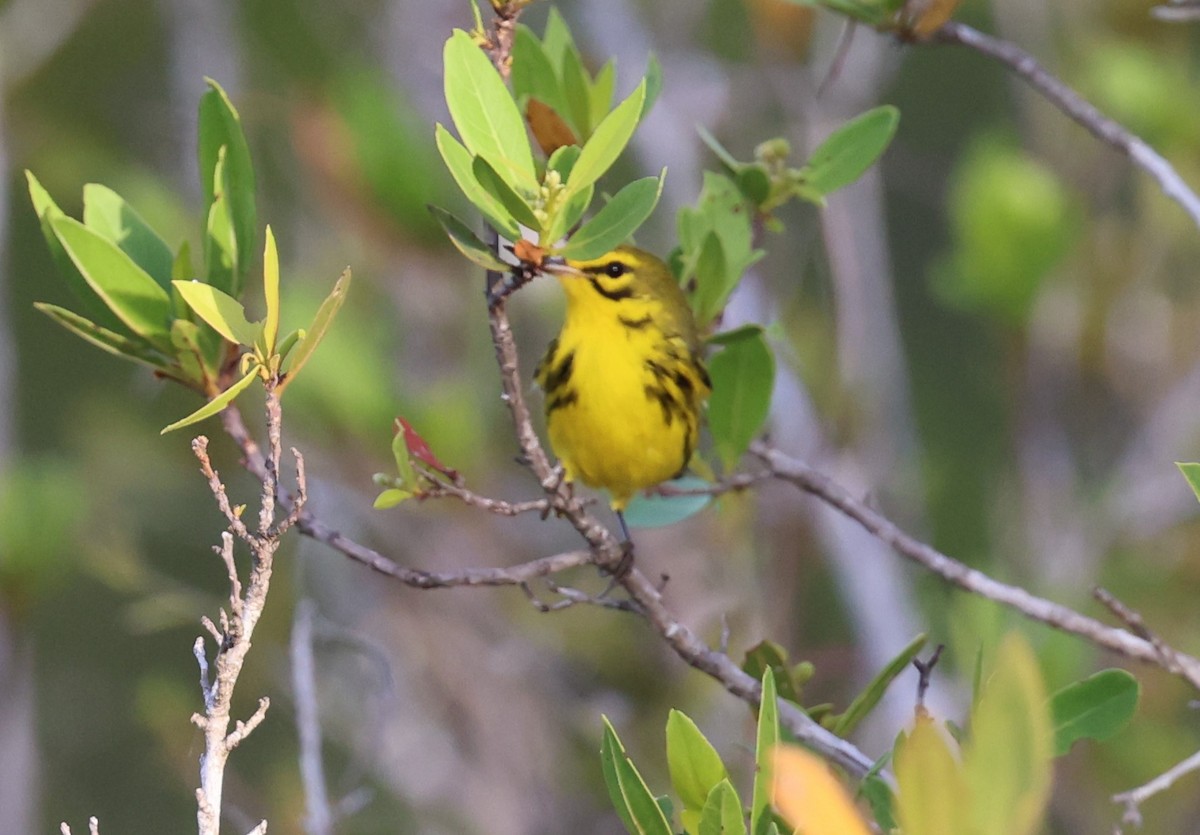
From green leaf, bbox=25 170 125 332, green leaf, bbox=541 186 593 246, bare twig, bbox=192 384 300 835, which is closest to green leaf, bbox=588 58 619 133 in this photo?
green leaf, bbox=541 186 593 246

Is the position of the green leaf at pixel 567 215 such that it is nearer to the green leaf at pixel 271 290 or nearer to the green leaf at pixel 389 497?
the green leaf at pixel 271 290

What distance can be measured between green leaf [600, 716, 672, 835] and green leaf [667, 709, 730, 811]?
0.08 meters

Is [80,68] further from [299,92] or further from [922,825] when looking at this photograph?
[922,825]

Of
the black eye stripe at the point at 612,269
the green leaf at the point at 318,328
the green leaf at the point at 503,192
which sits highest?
the green leaf at the point at 503,192

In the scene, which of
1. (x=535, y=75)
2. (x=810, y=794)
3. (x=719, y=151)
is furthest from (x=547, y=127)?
(x=810, y=794)

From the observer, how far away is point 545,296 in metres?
4.07

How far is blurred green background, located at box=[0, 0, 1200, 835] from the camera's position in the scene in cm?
346

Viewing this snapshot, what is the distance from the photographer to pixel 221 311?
138 cm

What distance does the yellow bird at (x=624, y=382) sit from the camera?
8.60ft

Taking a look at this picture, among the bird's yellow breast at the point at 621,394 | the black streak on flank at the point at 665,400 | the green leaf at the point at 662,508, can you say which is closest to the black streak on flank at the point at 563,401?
the bird's yellow breast at the point at 621,394

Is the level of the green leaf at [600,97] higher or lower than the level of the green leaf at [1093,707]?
higher

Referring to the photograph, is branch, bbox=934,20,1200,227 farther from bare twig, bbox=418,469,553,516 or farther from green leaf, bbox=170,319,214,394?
green leaf, bbox=170,319,214,394

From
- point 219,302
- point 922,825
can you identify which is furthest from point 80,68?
point 922,825

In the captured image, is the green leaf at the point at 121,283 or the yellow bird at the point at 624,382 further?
the yellow bird at the point at 624,382
